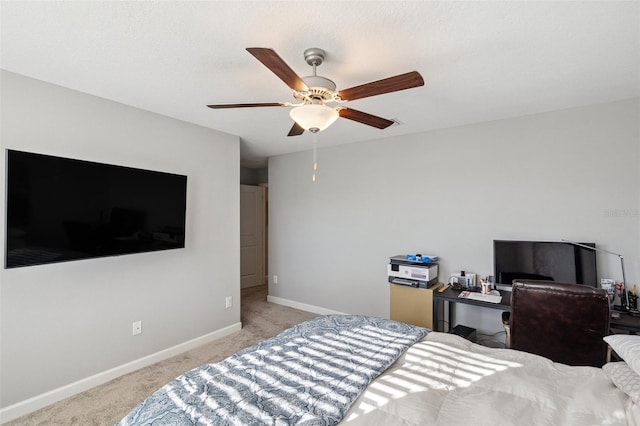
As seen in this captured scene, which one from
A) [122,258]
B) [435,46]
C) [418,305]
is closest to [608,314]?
[418,305]

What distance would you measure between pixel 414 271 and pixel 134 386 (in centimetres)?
274

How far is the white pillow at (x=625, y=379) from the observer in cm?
116

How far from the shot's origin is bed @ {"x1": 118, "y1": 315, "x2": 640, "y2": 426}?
3.76 ft

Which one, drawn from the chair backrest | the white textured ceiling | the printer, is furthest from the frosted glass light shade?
the printer

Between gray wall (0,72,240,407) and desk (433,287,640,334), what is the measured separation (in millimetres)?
2313

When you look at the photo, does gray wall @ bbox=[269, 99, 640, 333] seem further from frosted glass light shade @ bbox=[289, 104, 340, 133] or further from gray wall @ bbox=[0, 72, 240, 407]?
frosted glass light shade @ bbox=[289, 104, 340, 133]

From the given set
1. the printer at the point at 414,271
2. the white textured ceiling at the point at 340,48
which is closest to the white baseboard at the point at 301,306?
the printer at the point at 414,271

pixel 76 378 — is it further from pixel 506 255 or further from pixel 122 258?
pixel 506 255

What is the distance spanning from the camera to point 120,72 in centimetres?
210

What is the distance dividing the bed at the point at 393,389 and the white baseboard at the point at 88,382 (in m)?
1.71

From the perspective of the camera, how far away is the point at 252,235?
5938 millimetres

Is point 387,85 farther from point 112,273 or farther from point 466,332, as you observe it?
point 112,273

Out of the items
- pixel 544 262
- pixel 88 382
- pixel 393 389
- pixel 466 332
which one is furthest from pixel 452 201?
pixel 88 382

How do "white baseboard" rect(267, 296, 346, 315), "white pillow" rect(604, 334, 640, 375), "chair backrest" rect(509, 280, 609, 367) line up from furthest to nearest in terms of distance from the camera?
1. "white baseboard" rect(267, 296, 346, 315)
2. "chair backrest" rect(509, 280, 609, 367)
3. "white pillow" rect(604, 334, 640, 375)
